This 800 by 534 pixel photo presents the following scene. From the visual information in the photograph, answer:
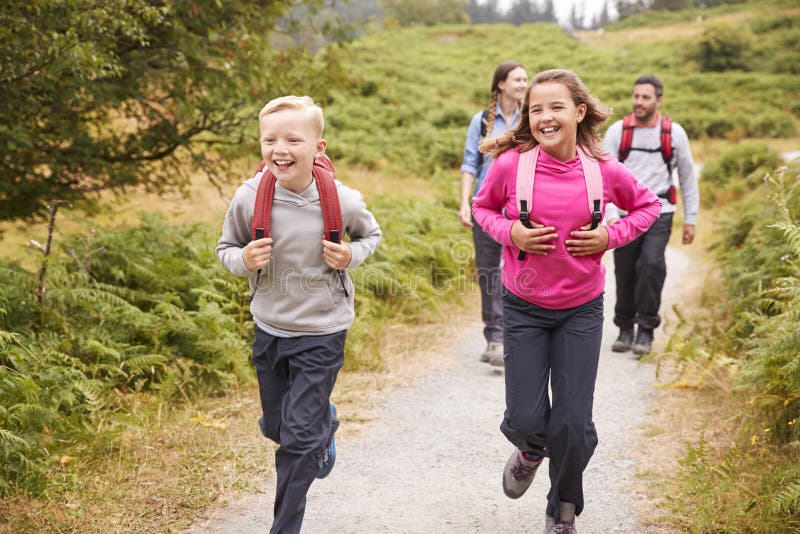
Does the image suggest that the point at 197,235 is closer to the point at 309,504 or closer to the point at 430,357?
the point at 430,357

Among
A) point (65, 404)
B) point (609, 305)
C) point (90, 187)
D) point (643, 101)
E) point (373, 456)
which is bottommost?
point (609, 305)

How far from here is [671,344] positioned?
6480mm

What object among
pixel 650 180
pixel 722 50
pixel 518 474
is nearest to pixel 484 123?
pixel 650 180

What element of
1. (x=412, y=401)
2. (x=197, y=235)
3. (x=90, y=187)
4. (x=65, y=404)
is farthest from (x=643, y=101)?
(x=90, y=187)

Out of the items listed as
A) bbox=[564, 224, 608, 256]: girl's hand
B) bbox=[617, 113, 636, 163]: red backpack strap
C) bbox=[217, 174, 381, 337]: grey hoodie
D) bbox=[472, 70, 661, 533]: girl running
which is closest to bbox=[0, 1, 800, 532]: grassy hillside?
bbox=[472, 70, 661, 533]: girl running

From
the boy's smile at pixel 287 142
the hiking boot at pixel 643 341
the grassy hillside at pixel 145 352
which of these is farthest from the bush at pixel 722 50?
the boy's smile at pixel 287 142

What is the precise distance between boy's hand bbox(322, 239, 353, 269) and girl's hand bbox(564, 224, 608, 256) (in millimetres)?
1054

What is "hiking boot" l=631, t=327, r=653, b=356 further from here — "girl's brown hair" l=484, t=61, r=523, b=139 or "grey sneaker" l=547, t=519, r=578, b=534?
"grey sneaker" l=547, t=519, r=578, b=534

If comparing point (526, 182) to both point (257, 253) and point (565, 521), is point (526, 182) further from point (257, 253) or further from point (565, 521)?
point (565, 521)

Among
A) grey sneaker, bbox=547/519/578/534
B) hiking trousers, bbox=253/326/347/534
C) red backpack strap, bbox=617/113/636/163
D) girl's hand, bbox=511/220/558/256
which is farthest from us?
red backpack strap, bbox=617/113/636/163

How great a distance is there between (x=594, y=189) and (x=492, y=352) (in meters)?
3.69

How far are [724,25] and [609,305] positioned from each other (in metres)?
40.7

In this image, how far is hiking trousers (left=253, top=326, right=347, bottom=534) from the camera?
3396mm

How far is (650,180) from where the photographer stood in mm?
7043
